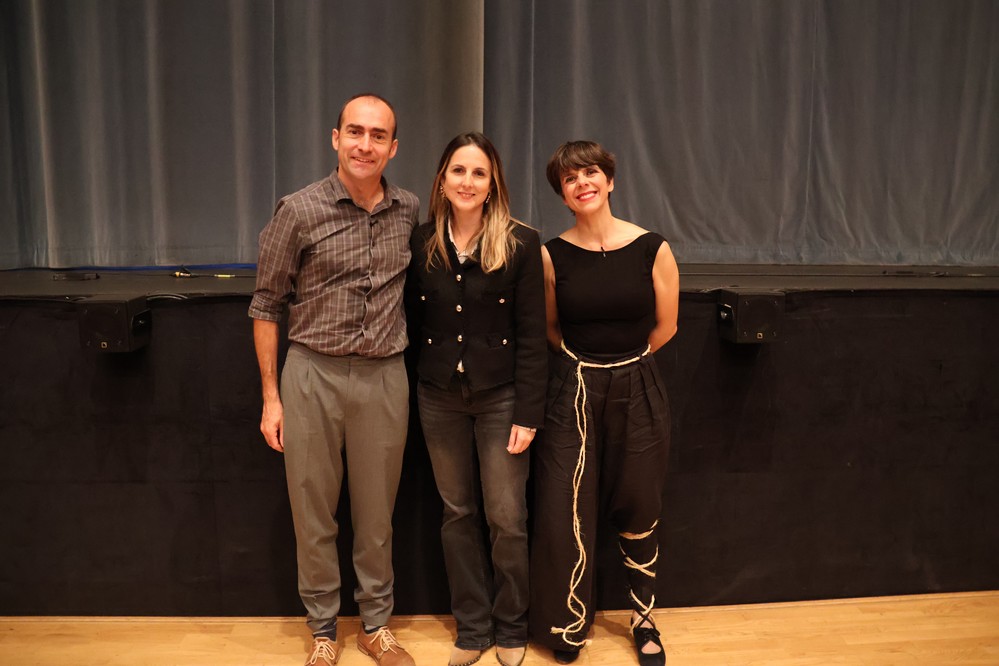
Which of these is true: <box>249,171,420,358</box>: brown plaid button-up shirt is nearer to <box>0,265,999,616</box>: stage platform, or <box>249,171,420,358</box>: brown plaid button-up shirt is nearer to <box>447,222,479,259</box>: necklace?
<box>447,222,479,259</box>: necklace

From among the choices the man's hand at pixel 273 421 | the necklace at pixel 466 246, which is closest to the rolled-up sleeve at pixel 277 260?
the man's hand at pixel 273 421

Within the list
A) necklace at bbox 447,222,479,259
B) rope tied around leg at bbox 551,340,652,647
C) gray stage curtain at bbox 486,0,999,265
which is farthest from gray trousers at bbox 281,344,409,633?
gray stage curtain at bbox 486,0,999,265

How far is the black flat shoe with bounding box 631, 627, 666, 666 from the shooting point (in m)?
2.17

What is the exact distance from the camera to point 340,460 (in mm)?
2088

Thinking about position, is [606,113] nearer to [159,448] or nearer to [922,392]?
[922,392]

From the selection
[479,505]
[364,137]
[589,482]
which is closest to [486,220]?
[364,137]


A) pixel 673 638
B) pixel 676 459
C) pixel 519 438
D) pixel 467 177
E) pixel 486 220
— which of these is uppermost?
pixel 467 177

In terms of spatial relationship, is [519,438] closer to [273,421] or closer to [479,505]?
[479,505]

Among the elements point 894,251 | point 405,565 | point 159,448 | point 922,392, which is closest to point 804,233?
point 894,251

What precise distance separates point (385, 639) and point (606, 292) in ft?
3.78

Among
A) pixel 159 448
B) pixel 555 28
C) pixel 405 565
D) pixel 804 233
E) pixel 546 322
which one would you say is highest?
pixel 555 28

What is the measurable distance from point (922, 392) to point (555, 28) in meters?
1.75

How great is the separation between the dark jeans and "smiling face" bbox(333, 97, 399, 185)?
575 millimetres

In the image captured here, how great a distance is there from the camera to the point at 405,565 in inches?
94.3
